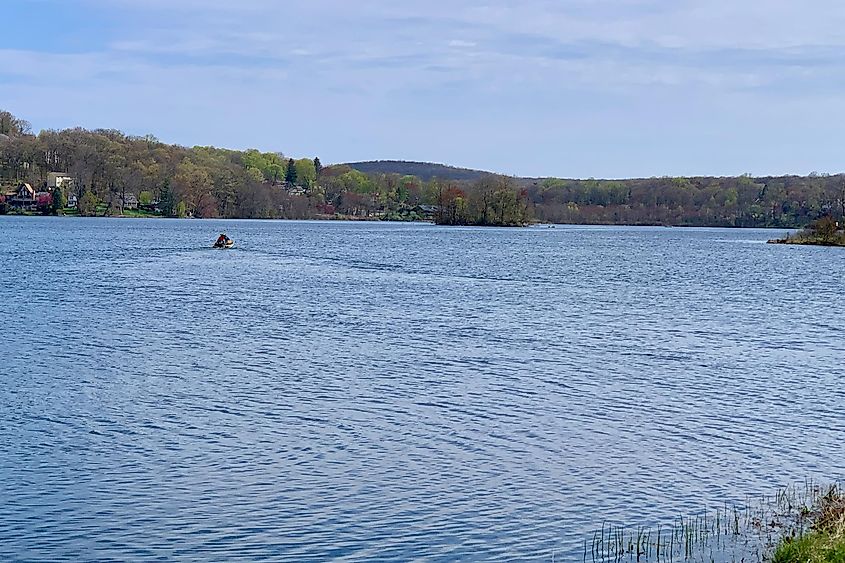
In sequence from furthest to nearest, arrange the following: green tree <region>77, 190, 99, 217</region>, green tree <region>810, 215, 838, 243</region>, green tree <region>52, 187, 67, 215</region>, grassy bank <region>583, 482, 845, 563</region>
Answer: green tree <region>77, 190, 99, 217</region>
green tree <region>52, 187, 67, 215</region>
green tree <region>810, 215, 838, 243</region>
grassy bank <region>583, 482, 845, 563</region>

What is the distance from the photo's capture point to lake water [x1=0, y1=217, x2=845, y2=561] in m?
13.7

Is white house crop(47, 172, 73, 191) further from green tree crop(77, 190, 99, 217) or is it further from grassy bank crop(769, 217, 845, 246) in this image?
grassy bank crop(769, 217, 845, 246)

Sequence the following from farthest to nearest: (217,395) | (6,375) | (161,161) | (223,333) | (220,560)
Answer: (161,161) → (223,333) → (6,375) → (217,395) → (220,560)

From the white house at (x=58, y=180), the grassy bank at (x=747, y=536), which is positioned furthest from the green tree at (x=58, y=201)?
the grassy bank at (x=747, y=536)

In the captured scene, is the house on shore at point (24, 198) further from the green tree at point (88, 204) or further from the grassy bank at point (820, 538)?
the grassy bank at point (820, 538)

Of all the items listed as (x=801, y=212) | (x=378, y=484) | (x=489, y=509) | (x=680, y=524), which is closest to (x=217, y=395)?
(x=378, y=484)

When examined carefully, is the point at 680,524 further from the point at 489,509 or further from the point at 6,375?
the point at 6,375

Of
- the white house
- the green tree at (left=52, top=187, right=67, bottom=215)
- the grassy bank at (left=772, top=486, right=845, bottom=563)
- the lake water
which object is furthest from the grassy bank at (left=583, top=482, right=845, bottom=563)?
the white house

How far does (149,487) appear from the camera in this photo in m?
15.2

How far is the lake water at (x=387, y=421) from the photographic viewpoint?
44.9 ft

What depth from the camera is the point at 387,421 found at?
65.0 feet

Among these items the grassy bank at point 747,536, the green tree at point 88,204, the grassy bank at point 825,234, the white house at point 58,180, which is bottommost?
the grassy bank at point 747,536

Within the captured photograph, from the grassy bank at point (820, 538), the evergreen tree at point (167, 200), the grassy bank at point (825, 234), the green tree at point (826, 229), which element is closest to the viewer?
the grassy bank at point (820, 538)

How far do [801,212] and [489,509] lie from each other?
192819mm
